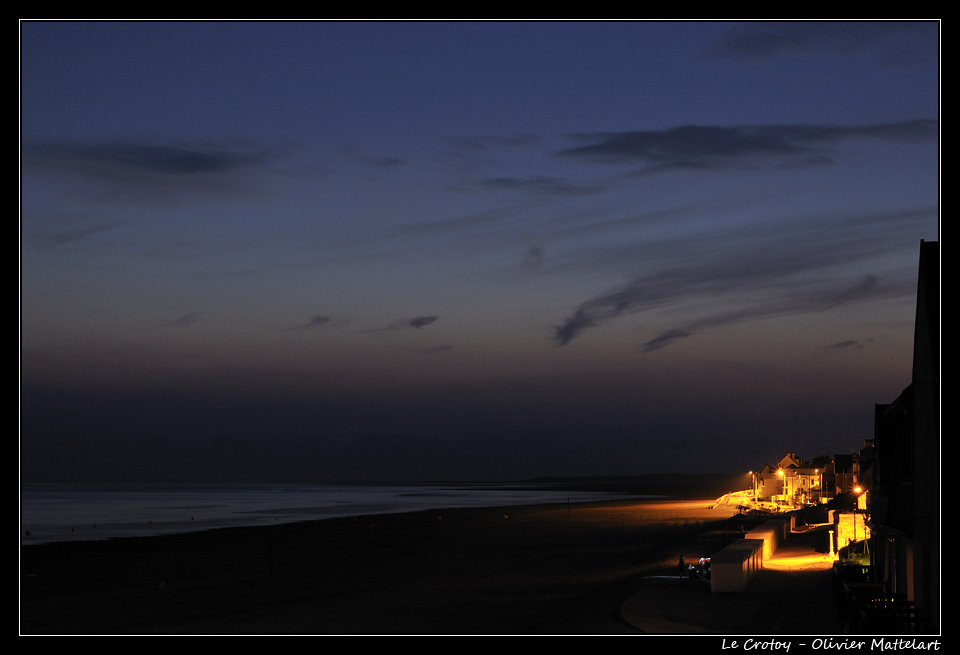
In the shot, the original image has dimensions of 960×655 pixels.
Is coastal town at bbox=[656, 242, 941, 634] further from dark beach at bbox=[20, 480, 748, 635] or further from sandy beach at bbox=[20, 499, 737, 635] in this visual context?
dark beach at bbox=[20, 480, 748, 635]

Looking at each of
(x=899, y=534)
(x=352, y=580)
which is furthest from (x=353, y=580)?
(x=899, y=534)

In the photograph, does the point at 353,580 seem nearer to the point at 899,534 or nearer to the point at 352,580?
the point at 352,580

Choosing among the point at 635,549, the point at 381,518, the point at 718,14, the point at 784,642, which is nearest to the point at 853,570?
the point at 784,642

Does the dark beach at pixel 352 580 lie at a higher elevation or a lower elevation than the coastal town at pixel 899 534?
lower

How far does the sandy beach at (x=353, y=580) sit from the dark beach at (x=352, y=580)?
71mm

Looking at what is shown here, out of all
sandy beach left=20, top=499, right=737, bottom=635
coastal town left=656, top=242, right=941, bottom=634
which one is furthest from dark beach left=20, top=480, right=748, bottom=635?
coastal town left=656, top=242, right=941, bottom=634

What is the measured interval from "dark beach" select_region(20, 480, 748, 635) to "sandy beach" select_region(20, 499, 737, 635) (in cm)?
7

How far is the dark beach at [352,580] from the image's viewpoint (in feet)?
85.0


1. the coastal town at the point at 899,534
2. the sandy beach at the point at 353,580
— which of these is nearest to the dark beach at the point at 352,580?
the sandy beach at the point at 353,580

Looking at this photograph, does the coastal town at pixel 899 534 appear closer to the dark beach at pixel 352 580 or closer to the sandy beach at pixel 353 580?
the sandy beach at pixel 353 580

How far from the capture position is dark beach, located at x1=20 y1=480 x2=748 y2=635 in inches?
1021

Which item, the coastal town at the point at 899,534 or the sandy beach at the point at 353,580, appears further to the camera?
the sandy beach at the point at 353,580

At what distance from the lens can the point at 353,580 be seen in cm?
3678

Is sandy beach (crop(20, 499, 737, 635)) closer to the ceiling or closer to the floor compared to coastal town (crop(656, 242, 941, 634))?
closer to the floor
